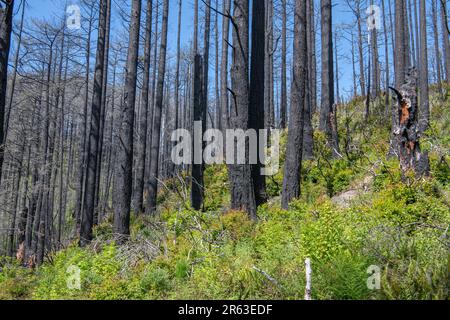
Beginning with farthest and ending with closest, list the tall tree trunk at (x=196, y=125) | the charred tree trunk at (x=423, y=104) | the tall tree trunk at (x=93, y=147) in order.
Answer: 1. the tall tree trunk at (x=196, y=125)
2. the tall tree trunk at (x=93, y=147)
3. the charred tree trunk at (x=423, y=104)

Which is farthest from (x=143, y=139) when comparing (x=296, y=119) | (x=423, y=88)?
(x=423, y=88)

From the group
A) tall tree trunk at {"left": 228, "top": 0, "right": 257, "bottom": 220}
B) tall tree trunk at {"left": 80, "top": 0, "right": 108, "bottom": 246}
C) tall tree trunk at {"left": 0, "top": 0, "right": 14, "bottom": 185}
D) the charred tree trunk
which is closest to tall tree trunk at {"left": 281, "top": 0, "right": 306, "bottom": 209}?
tall tree trunk at {"left": 228, "top": 0, "right": 257, "bottom": 220}

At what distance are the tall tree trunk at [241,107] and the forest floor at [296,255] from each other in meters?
0.56

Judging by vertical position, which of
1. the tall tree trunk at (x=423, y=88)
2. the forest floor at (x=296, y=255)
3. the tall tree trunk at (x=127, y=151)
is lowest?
the forest floor at (x=296, y=255)

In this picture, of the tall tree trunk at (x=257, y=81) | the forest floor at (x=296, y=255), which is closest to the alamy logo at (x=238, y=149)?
the tall tree trunk at (x=257, y=81)

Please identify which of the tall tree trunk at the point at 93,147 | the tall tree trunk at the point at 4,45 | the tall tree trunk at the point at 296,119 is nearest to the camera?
the tall tree trunk at the point at 4,45

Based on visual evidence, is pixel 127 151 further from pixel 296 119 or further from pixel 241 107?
pixel 296 119

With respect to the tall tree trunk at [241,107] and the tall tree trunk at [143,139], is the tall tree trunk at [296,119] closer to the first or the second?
Result: the tall tree trunk at [241,107]

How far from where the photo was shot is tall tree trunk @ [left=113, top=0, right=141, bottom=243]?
9.41m

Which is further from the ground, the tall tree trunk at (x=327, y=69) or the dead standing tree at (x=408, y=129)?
the tall tree trunk at (x=327, y=69)

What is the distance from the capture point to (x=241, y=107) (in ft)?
25.0

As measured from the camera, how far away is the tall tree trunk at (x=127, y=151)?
30.9 feet

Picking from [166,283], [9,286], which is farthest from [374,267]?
[9,286]

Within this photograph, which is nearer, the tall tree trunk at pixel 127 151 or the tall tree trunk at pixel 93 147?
the tall tree trunk at pixel 127 151
